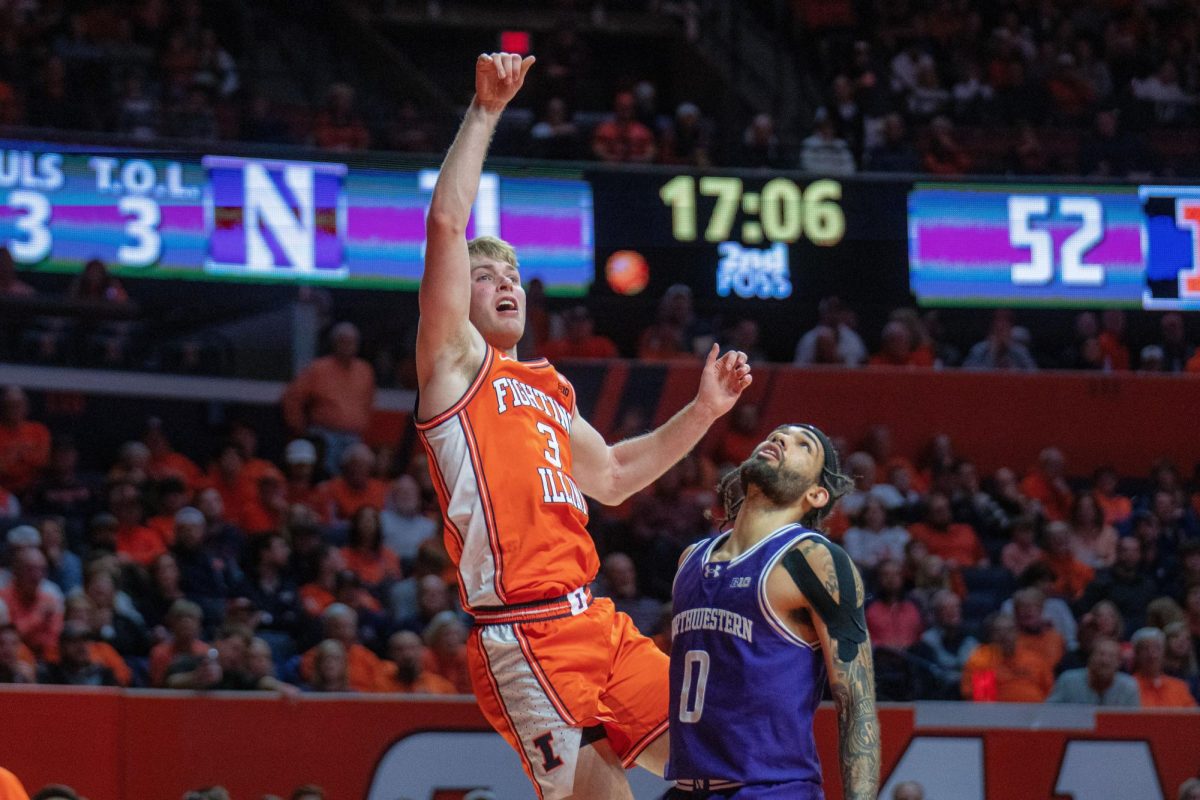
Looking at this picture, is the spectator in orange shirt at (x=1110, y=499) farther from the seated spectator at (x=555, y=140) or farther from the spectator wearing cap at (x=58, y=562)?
the spectator wearing cap at (x=58, y=562)

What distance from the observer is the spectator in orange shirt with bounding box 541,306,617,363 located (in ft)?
48.9

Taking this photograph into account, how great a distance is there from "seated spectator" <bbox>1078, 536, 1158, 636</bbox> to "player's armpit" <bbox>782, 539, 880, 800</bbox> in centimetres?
819

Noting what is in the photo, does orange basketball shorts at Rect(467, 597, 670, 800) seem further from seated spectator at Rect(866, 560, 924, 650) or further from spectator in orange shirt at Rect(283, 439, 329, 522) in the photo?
spectator in orange shirt at Rect(283, 439, 329, 522)

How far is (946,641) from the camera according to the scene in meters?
11.5

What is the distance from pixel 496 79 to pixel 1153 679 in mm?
7333

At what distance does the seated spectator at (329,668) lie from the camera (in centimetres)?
999

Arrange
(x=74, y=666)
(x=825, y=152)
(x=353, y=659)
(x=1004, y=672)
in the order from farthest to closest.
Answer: (x=825, y=152) < (x=1004, y=672) < (x=353, y=659) < (x=74, y=666)

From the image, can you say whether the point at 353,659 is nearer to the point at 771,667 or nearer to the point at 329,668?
the point at 329,668

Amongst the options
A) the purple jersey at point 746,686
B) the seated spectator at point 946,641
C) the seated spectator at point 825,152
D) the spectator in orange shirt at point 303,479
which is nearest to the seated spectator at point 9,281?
the spectator in orange shirt at point 303,479

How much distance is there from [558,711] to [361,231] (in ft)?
35.1

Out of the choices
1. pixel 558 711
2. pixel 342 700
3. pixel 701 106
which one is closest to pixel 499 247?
pixel 558 711

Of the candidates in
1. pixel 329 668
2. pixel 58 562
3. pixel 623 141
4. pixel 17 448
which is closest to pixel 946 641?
pixel 329 668

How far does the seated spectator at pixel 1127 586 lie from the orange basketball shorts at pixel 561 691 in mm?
7780

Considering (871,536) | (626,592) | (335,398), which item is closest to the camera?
(626,592)
